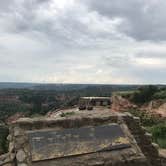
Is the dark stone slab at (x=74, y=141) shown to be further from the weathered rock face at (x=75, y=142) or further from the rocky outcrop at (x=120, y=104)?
the rocky outcrop at (x=120, y=104)

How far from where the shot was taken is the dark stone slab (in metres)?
6.71

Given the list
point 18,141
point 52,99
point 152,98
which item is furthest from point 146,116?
point 52,99

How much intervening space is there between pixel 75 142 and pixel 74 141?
0.11 feet

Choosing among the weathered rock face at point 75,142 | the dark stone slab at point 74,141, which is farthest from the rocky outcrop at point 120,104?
the dark stone slab at point 74,141

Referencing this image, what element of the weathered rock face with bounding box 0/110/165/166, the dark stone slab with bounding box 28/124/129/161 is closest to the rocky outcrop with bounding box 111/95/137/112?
the weathered rock face with bounding box 0/110/165/166

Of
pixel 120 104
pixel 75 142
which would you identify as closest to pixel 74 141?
pixel 75 142

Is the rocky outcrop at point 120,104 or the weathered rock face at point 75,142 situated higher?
the weathered rock face at point 75,142

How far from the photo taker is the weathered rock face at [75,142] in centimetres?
668

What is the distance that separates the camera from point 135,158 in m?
6.99

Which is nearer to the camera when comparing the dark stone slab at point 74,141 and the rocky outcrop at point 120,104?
the dark stone slab at point 74,141

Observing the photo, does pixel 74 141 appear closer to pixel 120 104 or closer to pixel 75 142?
pixel 75 142

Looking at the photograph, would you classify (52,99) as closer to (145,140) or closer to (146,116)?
(146,116)

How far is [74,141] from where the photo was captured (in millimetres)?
7000

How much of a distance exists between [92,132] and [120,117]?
37.2 inches
